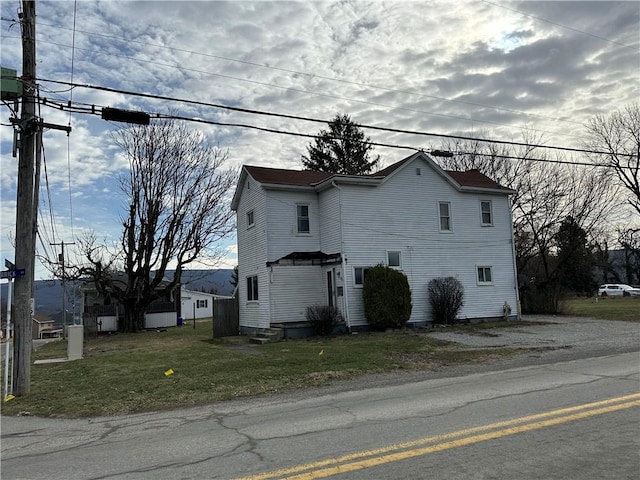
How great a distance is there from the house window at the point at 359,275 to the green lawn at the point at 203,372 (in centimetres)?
411

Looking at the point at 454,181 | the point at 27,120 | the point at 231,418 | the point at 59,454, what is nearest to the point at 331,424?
the point at 231,418

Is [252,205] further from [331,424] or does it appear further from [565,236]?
[565,236]

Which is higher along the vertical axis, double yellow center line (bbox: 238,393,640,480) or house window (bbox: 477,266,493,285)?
house window (bbox: 477,266,493,285)

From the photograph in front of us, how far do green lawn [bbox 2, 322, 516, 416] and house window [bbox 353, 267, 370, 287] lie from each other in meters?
4.11

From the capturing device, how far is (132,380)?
10.7 meters

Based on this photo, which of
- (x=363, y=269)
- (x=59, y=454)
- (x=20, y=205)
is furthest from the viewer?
(x=363, y=269)

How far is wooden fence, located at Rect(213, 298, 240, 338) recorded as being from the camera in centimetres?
2327

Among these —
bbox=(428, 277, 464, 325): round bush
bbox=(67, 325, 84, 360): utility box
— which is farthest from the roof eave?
bbox=(67, 325, 84, 360): utility box

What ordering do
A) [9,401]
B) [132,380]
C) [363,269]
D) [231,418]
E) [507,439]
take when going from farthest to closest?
1. [363,269]
2. [132,380]
3. [9,401]
4. [231,418]
5. [507,439]

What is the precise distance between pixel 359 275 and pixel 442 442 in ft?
50.2

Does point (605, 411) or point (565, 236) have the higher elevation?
point (565, 236)

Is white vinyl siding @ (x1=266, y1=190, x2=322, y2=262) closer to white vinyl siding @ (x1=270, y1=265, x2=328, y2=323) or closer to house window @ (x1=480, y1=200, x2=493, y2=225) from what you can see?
white vinyl siding @ (x1=270, y1=265, x2=328, y2=323)

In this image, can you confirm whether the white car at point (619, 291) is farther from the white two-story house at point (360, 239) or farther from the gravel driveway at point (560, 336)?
the gravel driveway at point (560, 336)

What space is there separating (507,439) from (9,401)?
889 cm
